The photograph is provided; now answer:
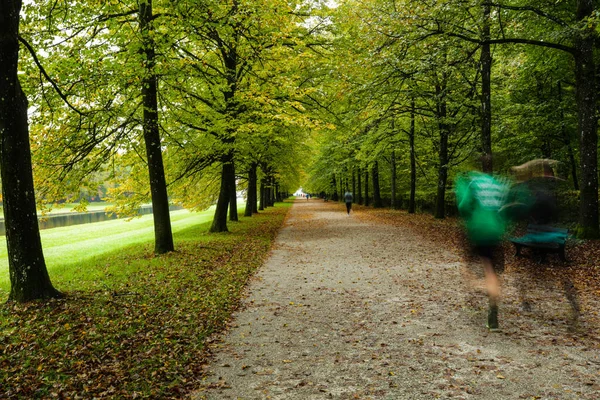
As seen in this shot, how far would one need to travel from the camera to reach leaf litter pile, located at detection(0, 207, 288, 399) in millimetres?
3986

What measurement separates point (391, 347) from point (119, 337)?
358 cm

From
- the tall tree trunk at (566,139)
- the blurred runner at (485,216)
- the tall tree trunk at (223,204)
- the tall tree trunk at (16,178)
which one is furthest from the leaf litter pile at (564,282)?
the tall tree trunk at (223,204)

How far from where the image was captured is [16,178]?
234 inches

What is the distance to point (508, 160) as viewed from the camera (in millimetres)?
19344

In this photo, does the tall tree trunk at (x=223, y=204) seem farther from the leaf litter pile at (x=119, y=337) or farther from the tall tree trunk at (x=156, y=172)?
the leaf litter pile at (x=119, y=337)

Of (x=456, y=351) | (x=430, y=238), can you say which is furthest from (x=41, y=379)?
(x=430, y=238)

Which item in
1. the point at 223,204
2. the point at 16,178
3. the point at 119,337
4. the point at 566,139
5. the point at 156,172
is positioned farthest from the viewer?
the point at 566,139

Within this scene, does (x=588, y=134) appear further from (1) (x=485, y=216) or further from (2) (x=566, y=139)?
(1) (x=485, y=216)

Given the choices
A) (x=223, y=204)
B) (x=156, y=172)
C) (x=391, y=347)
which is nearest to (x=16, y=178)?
(x=391, y=347)

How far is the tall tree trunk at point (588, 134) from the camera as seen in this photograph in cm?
1091

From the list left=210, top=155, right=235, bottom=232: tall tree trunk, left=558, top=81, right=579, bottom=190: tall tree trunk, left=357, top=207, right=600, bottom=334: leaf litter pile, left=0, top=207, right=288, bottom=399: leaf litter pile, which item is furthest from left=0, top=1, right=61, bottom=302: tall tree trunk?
left=558, top=81, right=579, bottom=190: tall tree trunk

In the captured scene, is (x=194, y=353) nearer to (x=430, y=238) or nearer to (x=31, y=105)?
(x=31, y=105)

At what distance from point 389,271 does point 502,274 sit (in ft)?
8.04

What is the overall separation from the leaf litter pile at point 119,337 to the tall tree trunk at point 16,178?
1.38 feet
